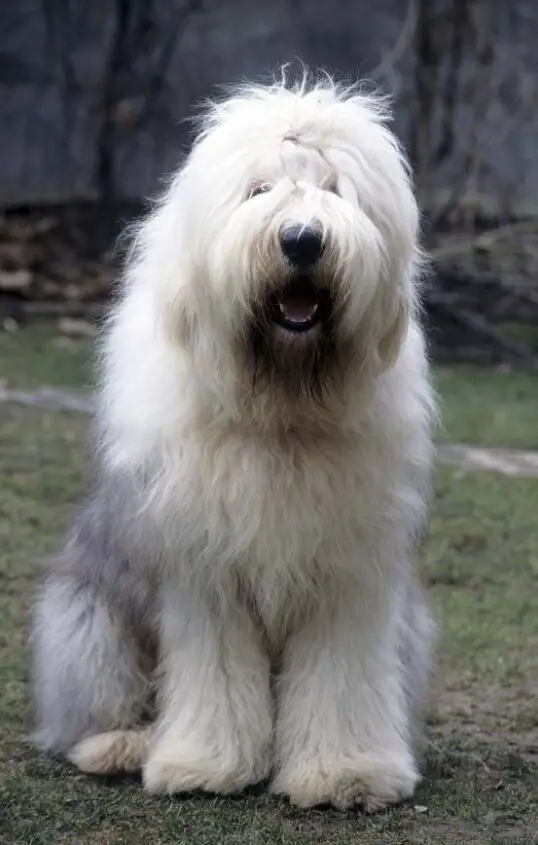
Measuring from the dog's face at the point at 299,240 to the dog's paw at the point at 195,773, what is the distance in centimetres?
86

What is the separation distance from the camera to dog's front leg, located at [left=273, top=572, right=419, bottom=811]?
3275mm

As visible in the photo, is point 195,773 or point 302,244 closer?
point 302,244

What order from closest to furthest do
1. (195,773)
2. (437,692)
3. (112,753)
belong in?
(195,773) → (112,753) → (437,692)

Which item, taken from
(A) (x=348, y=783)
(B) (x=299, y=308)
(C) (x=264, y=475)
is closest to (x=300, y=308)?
(B) (x=299, y=308)

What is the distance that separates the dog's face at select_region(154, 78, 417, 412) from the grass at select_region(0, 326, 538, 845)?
958mm

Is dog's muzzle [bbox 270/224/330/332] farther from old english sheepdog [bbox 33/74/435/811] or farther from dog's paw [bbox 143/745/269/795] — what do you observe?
dog's paw [bbox 143/745/269/795]

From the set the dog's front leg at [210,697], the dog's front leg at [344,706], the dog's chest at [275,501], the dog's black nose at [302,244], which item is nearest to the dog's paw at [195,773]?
the dog's front leg at [210,697]

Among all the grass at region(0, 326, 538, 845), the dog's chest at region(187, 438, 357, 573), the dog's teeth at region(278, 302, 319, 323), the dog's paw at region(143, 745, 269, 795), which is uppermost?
the dog's teeth at region(278, 302, 319, 323)

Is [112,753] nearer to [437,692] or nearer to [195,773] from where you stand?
[195,773]

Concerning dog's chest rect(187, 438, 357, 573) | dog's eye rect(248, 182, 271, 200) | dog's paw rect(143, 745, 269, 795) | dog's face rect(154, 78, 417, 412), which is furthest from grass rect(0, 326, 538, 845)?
dog's eye rect(248, 182, 271, 200)

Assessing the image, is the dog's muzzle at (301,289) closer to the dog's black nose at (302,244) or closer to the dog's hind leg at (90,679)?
the dog's black nose at (302,244)

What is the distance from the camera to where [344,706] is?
A: 333 cm

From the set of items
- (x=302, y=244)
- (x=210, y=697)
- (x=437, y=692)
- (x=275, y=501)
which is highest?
(x=302, y=244)

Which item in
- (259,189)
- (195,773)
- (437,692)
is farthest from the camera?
(437,692)
